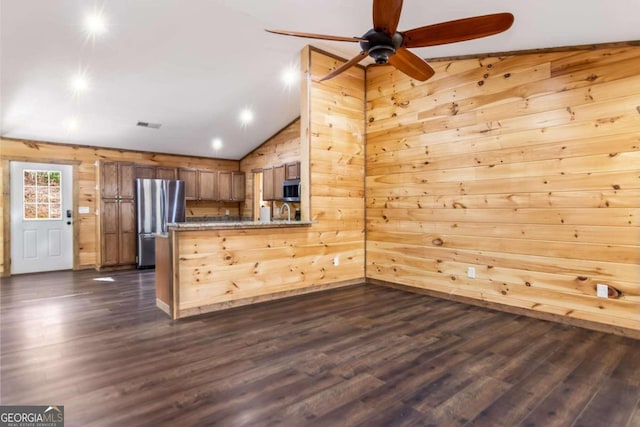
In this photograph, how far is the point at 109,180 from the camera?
655cm

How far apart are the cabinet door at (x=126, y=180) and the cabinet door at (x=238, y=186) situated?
2.04 metres

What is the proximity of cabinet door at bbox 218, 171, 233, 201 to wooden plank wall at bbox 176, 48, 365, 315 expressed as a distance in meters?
3.72

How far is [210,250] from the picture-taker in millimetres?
3777

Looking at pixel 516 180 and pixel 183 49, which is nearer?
pixel 516 180

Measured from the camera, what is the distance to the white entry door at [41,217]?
5.98 meters

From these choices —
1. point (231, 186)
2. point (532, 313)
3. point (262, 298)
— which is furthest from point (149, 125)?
point (532, 313)

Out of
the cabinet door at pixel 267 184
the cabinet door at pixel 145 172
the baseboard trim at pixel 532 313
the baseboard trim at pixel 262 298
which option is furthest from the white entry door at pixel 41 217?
the baseboard trim at pixel 532 313

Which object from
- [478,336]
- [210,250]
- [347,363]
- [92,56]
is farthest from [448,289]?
[92,56]

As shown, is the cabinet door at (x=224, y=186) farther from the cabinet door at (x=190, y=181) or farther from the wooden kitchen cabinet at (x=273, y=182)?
the wooden kitchen cabinet at (x=273, y=182)

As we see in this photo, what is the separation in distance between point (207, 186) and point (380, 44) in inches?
237

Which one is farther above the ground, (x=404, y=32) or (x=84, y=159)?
(x=404, y=32)

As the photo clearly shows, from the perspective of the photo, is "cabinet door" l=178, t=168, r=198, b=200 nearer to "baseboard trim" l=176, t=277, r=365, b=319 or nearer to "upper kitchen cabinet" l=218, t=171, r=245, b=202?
"upper kitchen cabinet" l=218, t=171, r=245, b=202

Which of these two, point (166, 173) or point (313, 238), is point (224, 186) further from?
point (313, 238)

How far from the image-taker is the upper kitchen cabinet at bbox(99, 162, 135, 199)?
6.50 metres
